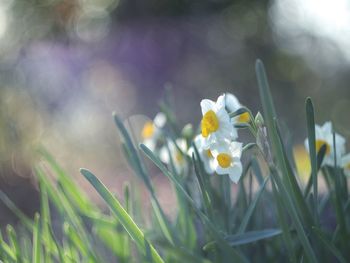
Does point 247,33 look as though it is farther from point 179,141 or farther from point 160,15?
point 179,141

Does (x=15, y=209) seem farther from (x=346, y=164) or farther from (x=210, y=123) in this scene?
(x=346, y=164)

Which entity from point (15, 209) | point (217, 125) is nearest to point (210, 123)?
point (217, 125)

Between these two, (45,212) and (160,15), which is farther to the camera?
(160,15)

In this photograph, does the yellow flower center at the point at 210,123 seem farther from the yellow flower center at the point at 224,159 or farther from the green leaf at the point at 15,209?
the green leaf at the point at 15,209

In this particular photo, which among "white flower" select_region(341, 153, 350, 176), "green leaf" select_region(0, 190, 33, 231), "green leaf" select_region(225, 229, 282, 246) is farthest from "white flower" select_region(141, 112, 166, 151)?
"green leaf" select_region(225, 229, 282, 246)

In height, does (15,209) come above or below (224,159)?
below

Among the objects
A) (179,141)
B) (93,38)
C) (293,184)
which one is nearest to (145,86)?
(93,38)
